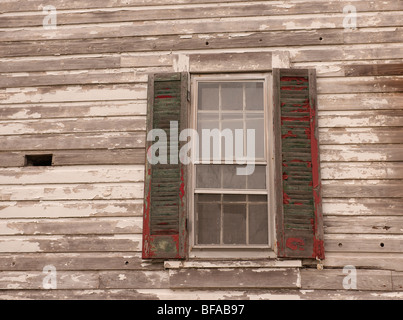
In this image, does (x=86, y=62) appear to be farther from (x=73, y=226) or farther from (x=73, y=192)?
(x=73, y=226)

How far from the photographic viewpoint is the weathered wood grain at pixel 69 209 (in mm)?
4059

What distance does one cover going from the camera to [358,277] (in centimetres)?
380

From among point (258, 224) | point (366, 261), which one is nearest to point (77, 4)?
point (258, 224)

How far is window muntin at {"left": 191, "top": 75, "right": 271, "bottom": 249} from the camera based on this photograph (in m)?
3.99

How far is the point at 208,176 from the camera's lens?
413 centimetres

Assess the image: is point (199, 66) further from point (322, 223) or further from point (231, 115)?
point (322, 223)

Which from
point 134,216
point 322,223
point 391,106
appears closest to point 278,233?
point 322,223

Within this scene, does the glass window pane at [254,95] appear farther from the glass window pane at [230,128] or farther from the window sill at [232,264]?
→ the window sill at [232,264]

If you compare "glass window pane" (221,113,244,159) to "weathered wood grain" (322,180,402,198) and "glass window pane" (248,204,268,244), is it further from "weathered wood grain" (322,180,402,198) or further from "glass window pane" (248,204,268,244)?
"weathered wood grain" (322,180,402,198)

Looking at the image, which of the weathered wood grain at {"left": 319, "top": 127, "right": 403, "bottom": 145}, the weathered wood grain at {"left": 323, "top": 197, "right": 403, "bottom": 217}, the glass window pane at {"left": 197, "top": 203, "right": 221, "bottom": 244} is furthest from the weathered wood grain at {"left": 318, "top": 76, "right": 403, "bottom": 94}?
the glass window pane at {"left": 197, "top": 203, "right": 221, "bottom": 244}

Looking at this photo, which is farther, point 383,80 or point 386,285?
point 383,80

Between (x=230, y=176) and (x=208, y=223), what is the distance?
50 centimetres

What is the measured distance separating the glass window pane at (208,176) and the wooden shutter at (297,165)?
1.89 feet
